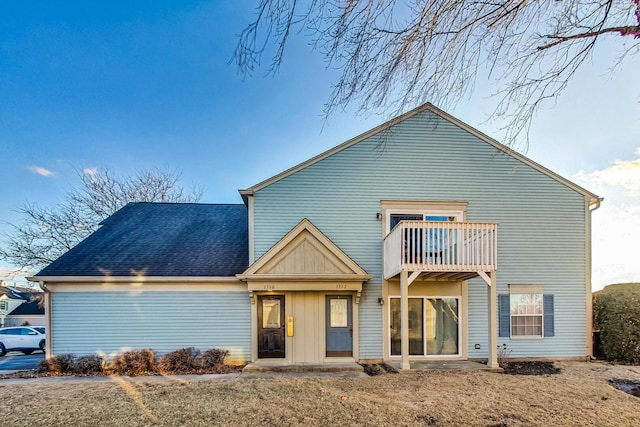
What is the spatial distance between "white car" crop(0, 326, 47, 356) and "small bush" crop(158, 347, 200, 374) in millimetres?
12950

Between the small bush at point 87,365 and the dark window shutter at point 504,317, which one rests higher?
the dark window shutter at point 504,317

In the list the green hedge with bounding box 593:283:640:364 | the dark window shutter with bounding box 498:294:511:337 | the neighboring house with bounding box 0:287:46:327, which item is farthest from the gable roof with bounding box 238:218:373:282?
the neighboring house with bounding box 0:287:46:327

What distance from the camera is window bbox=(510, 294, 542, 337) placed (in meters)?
10.8

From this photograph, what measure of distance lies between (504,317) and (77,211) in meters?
22.7

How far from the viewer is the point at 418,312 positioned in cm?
1061

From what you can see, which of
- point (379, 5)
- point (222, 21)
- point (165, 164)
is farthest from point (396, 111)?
point (165, 164)

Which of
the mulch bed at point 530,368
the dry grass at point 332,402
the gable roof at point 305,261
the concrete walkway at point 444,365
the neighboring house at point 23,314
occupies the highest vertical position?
the gable roof at point 305,261

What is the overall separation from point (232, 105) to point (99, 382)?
Result: 9.62 meters

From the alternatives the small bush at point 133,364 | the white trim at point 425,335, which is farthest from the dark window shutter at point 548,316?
the small bush at point 133,364

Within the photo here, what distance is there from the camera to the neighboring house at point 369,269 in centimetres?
996

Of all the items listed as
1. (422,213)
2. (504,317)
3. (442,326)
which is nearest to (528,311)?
(504,317)

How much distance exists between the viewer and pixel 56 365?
31.0 ft

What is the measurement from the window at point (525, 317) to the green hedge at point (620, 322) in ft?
6.62

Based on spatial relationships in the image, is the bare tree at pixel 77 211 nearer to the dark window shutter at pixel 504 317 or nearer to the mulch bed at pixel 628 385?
the dark window shutter at pixel 504 317
